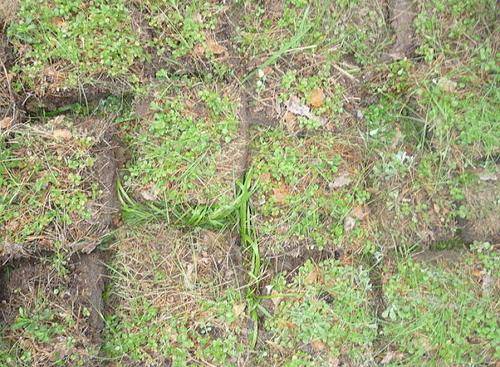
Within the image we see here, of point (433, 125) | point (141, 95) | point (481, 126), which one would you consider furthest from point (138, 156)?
point (481, 126)

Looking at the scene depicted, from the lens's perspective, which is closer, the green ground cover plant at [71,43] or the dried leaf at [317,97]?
the green ground cover plant at [71,43]

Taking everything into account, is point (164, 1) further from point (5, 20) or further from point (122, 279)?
Answer: point (122, 279)

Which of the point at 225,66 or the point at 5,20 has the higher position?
the point at 5,20

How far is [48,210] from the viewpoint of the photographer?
3248 mm

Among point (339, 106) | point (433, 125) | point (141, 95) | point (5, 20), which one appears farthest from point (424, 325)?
point (5, 20)

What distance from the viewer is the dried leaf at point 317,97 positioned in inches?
135

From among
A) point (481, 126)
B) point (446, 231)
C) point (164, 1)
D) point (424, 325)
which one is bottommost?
point (424, 325)

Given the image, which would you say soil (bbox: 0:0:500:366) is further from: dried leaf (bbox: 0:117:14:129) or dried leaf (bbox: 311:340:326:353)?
dried leaf (bbox: 311:340:326:353)

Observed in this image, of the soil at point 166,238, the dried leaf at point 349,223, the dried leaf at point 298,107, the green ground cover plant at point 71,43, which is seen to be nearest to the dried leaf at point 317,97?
the dried leaf at point 298,107

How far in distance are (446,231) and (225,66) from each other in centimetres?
168

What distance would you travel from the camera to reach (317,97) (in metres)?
Result: 3.43

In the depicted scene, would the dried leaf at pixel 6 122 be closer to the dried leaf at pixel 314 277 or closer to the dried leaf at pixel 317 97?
the dried leaf at pixel 317 97

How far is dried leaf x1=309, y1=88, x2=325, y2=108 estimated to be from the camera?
3.43 m

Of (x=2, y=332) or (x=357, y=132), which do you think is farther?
(x=357, y=132)
